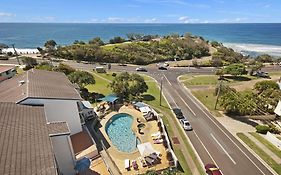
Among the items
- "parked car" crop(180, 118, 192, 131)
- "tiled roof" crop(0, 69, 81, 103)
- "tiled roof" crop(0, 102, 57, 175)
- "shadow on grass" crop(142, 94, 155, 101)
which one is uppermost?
"tiled roof" crop(0, 69, 81, 103)

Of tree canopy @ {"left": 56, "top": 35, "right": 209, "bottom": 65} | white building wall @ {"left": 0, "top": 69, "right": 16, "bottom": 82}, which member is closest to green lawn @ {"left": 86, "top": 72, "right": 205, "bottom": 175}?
white building wall @ {"left": 0, "top": 69, "right": 16, "bottom": 82}

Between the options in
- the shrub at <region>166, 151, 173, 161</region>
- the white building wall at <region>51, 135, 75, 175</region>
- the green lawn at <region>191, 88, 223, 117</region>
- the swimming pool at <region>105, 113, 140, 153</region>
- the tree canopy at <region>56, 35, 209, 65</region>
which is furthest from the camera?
the tree canopy at <region>56, 35, 209, 65</region>

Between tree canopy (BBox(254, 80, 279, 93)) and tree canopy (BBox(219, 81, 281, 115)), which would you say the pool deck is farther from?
tree canopy (BBox(254, 80, 279, 93))

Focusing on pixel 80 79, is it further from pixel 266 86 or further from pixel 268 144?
pixel 266 86

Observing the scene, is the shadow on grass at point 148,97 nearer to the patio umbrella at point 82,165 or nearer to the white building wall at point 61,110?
the white building wall at point 61,110

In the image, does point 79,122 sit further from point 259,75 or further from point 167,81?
point 259,75

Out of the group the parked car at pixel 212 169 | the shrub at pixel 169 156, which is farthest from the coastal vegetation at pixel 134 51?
the parked car at pixel 212 169

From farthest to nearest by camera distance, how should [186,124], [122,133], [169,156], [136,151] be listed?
[186,124] < [122,133] < [136,151] < [169,156]

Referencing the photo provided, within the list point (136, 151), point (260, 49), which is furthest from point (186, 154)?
point (260, 49)
